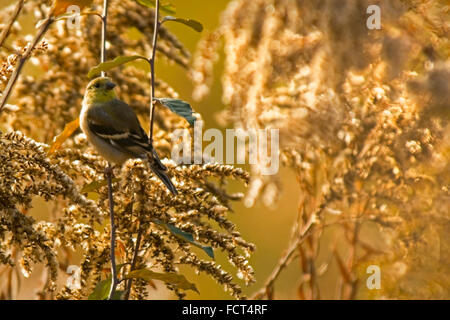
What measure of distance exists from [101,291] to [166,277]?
84 mm

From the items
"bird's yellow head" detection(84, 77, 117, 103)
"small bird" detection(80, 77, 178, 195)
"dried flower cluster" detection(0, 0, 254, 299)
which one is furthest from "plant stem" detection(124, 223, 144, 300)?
"bird's yellow head" detection(84, 77, 117, 103)

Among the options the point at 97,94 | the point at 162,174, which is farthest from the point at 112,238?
the point at 97,94

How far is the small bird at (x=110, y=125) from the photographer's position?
1.24m

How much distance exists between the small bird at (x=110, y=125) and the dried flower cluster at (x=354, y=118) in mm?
156

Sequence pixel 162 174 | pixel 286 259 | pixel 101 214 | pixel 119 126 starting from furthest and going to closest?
1. pixel 119 126
2. pixel 286 259
3. pixel 162 174
4. pixel 101 214

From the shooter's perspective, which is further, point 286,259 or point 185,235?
point 286,259

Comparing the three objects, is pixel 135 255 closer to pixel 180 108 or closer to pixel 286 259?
pixel 180 108

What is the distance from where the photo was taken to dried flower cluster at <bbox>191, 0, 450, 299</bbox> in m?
1.05

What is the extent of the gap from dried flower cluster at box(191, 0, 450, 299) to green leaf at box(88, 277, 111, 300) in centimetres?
38

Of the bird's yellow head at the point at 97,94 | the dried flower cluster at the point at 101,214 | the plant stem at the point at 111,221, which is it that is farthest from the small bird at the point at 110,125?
the plant stem at the point at 111,221

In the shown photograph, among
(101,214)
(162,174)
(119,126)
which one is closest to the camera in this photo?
(101,214)

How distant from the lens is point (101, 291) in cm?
81

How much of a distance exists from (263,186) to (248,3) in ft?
1.15

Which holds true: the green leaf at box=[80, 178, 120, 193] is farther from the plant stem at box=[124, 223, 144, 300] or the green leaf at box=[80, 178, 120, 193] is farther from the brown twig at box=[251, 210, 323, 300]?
the brown twig at box=[251, 210, 323, 300]
